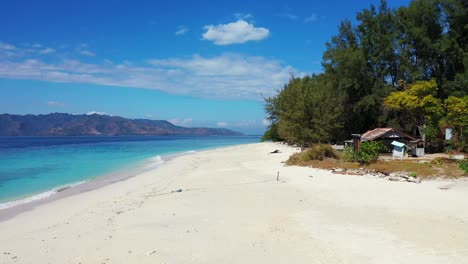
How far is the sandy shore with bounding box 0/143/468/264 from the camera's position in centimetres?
673

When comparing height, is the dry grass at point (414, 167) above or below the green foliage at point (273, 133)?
below

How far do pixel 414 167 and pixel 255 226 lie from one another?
10.5 metres

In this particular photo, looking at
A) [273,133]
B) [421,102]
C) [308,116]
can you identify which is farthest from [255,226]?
[273,133]

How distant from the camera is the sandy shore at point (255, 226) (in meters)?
6.73

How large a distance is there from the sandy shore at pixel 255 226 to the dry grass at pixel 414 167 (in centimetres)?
146

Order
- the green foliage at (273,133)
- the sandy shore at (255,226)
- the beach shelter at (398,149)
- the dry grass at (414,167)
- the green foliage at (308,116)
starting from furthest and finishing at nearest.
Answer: the green foliage at (273,133)
the green foliage at (308,116)
the beach shelter at (398,149)
the dry grass at (414,167)
the sandy shore at (255,226)

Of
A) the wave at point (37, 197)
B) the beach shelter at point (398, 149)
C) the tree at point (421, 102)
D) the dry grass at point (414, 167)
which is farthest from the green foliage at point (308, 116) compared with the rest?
the wave at point (37, 197)

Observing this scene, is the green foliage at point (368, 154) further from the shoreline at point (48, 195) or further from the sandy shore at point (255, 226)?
the shoreline at point (48, 195)

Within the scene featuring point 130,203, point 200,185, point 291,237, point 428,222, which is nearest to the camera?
point 291,237

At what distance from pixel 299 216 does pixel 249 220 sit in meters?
1.32

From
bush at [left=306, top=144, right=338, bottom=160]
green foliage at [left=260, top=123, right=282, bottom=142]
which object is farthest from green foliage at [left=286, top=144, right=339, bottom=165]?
green foliage at [left=260, top=123, right=282, bottom=142]

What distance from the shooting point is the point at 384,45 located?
37.8 metres

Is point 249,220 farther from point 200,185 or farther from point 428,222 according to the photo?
point 200,185

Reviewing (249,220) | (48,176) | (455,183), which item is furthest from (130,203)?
(48,176)
